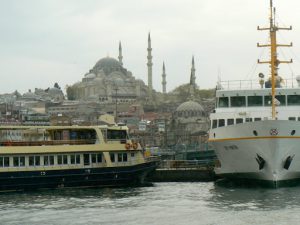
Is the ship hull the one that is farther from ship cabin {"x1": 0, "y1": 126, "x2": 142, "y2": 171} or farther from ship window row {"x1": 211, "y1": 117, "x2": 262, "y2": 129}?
ship window row {"x1": 211, "y1": 117, "x2": 262, "y2": 129}

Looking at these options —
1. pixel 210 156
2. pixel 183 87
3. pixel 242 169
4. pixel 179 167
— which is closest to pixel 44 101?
pixel 183 87

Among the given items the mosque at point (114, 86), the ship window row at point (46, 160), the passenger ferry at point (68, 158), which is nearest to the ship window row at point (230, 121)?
the passenger ferry at point (68, 158)

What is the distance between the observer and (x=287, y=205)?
93.1ft

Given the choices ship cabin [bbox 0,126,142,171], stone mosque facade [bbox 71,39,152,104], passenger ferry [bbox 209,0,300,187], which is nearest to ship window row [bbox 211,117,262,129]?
passenger ferry [bbox 209,0,300,187]

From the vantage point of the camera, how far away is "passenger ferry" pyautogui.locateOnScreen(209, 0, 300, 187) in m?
33.1

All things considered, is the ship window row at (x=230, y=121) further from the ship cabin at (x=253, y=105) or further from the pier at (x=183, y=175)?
the pier at (x=183, y=175)

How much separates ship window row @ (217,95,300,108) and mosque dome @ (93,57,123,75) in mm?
152074

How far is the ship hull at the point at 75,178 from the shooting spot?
1420 inches

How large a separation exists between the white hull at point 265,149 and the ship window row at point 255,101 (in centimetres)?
322

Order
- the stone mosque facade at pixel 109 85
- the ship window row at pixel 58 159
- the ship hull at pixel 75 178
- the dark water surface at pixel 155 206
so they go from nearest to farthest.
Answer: the dark water surface at pixel 155 206
the ship hull at pixel 75 178
the ship window row at pixel 58 159
the stone mosque facade at pixel 109 85

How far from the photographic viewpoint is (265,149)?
33156mm

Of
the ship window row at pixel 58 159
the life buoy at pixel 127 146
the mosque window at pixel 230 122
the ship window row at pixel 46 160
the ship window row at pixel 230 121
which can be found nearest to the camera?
the ship window row at pixel 46 160

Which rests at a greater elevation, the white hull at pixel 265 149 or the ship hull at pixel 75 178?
the white hull at pixel 265 149

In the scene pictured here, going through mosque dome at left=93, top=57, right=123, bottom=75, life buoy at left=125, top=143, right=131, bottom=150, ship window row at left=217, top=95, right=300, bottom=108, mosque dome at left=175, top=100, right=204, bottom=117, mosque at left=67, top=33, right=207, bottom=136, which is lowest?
life buoy at left=125, top=143, right=131, bottom=150
